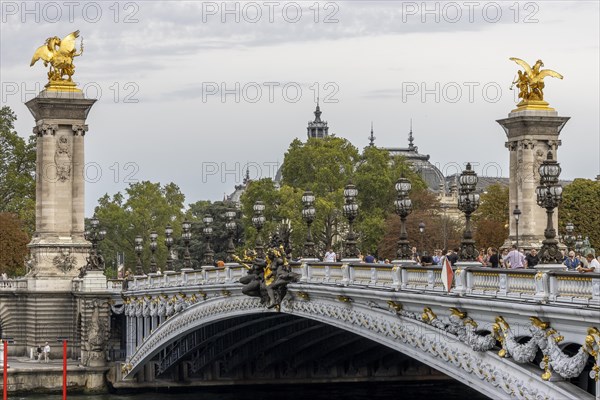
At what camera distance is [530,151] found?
7194 cm

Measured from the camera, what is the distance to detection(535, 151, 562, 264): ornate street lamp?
2819cm

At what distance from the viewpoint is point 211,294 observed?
54406 mm

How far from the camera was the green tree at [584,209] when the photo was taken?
88125mm

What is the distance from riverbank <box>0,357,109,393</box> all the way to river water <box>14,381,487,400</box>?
1.89ft

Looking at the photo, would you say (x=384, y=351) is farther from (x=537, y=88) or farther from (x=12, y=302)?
(x=12, y=302)

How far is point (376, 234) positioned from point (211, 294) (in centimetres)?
4165

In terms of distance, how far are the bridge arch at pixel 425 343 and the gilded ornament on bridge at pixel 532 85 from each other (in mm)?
22911

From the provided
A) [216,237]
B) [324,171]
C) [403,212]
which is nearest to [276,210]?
[324,171]

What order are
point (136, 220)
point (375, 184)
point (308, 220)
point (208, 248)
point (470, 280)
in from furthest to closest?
point (136, 220) → point (375, 184) → point (208, 248) → point (308, 220) → point (470, 280)

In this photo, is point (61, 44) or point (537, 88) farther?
point (61, 44)

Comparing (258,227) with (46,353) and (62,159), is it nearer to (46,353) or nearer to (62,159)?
(46,353)

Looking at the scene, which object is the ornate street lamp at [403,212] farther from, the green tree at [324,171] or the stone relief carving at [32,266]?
the green tree at [324,171]

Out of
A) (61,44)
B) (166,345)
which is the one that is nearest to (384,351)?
(166,345)

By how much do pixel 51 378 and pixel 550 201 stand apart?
40124 millimetres
